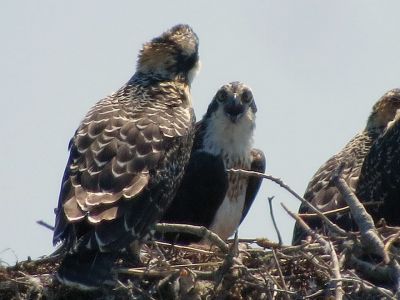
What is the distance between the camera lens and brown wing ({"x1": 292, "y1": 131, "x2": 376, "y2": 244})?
511 inches

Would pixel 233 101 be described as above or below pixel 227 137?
above

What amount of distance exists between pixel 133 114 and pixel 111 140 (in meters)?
0.61

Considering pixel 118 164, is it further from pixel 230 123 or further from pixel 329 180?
pixel 329 180

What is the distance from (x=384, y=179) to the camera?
1280 cm

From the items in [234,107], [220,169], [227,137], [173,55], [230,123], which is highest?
[173,55]

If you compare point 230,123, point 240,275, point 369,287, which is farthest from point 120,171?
point 369,287

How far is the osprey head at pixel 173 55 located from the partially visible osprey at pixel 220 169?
610 millimetres

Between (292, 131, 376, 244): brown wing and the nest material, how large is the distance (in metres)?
1.43

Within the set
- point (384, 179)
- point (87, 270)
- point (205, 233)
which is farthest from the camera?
point (384, 179)

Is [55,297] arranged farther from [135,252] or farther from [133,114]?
[133,114]

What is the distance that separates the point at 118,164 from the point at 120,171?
119mm

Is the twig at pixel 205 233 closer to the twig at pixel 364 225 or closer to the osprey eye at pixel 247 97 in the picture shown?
the twig at pixel 364 225

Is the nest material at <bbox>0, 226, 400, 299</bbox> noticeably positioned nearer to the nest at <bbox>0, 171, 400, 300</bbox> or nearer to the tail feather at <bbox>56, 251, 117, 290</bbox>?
the nest at <bbox>0, 171, 400, 300</bbox>

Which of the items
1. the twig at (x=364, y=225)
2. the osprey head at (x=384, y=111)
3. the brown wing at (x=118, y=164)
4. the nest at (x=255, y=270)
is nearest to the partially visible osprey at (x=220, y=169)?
the brown wing at (x=118, y=164)
